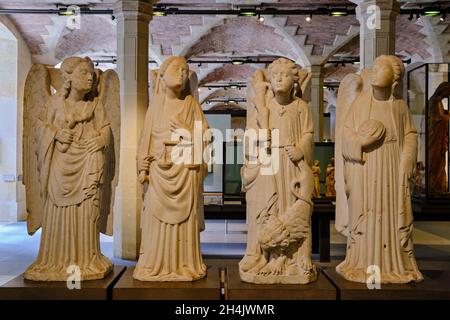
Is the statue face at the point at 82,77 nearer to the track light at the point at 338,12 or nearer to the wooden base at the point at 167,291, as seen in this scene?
the wooden base at the point at 167,291

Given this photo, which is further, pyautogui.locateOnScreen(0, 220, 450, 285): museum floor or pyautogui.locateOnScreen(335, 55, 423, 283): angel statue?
pyautogui.locateOnScreen(0, 220, 450, 285): museum floor

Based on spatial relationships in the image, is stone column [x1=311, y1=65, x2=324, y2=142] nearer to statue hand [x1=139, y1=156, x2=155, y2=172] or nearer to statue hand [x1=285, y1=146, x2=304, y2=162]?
statue hand [x1=285, y1=146, x2=304, y2=162]

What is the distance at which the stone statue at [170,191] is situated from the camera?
13.9 ft

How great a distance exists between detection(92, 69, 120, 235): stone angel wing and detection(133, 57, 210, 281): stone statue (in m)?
0.36

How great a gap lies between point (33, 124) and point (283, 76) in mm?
2190

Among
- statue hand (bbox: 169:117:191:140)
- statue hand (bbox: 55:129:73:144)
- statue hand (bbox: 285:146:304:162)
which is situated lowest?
statue hand (bbox: 285:146:304:162)

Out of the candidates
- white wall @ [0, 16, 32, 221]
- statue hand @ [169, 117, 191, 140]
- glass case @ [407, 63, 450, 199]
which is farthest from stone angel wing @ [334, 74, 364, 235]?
white wall @ [0, 16, 32, 221]

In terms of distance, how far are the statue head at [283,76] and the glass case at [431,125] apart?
4.96m

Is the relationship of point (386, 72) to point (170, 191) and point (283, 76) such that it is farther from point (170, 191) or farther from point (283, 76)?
point (170, 191)

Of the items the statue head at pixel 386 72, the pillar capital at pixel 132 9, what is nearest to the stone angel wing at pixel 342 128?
the statue head at pixel 386 72

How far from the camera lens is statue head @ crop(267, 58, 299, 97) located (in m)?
4.18

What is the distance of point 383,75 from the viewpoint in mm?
4219
